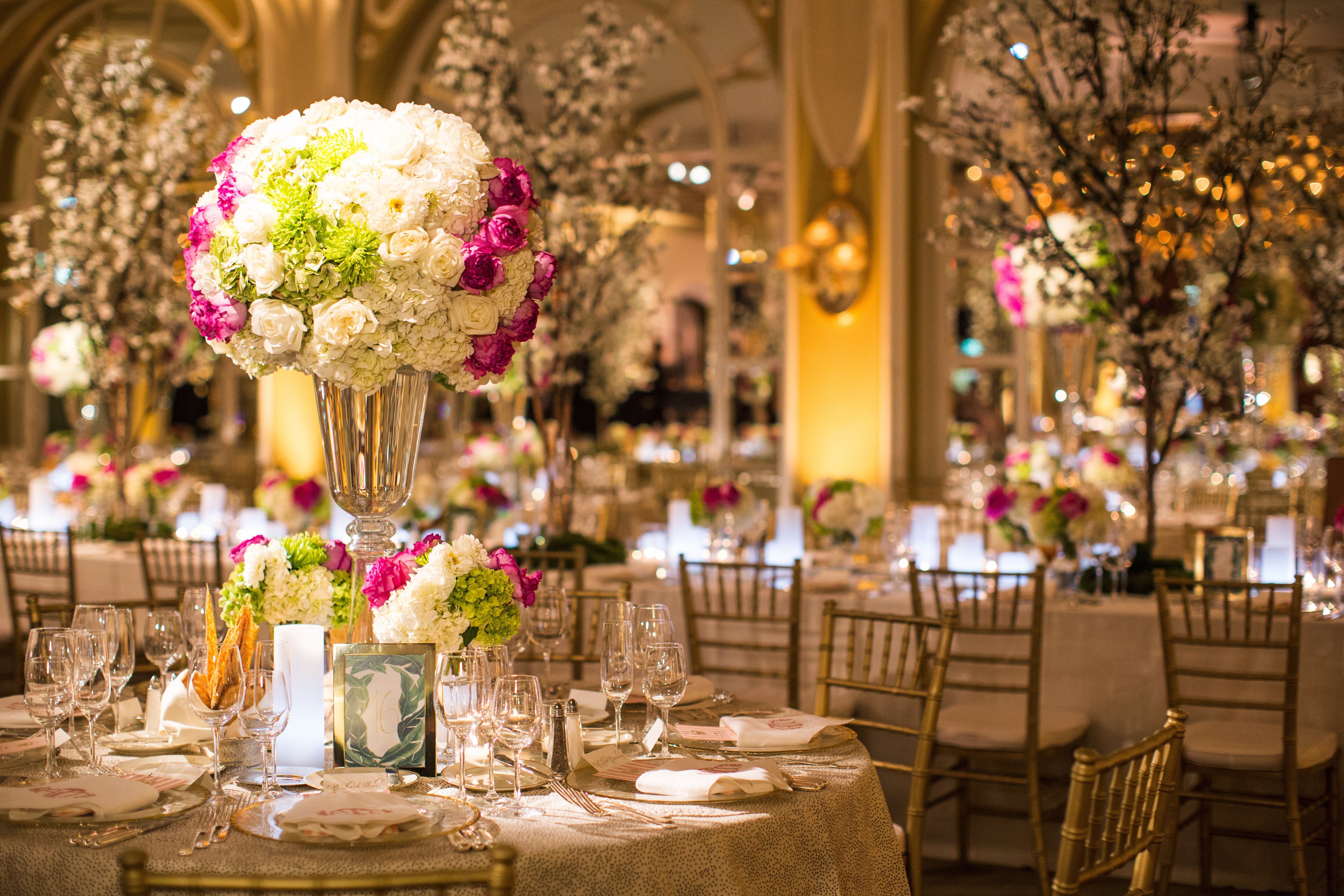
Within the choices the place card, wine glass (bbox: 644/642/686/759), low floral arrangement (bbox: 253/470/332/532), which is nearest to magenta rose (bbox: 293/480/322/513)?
low floral arrangement (bbox: 253/470/332/532)

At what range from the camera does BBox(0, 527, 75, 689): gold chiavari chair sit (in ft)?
17.2

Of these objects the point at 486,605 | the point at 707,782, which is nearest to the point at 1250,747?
the point at 707,782

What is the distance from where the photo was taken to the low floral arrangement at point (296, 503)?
5.83 metres

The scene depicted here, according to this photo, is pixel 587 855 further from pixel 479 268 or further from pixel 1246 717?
pixel 1246 717

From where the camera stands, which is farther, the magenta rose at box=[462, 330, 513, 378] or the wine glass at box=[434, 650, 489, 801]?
the magenta rose at box=[462, 330, 513, 378]

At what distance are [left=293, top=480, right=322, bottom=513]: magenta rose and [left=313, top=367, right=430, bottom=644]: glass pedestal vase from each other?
11.2 ft

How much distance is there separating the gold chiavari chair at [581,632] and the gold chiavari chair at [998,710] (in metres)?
0.95

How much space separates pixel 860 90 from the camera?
7379 millimetres

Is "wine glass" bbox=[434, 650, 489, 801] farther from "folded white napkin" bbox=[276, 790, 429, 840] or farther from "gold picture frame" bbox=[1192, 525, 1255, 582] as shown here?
"gold picture frame" bbox=[1192, 525, 1255, 582]

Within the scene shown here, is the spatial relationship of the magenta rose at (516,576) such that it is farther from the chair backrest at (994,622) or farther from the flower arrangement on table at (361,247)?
the chair backrest at (994,622)

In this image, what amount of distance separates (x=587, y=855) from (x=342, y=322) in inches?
38.3

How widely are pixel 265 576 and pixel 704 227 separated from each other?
15537 millimetres

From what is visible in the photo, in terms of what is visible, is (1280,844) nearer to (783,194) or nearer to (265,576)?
(265,576)

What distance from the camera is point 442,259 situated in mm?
2215
